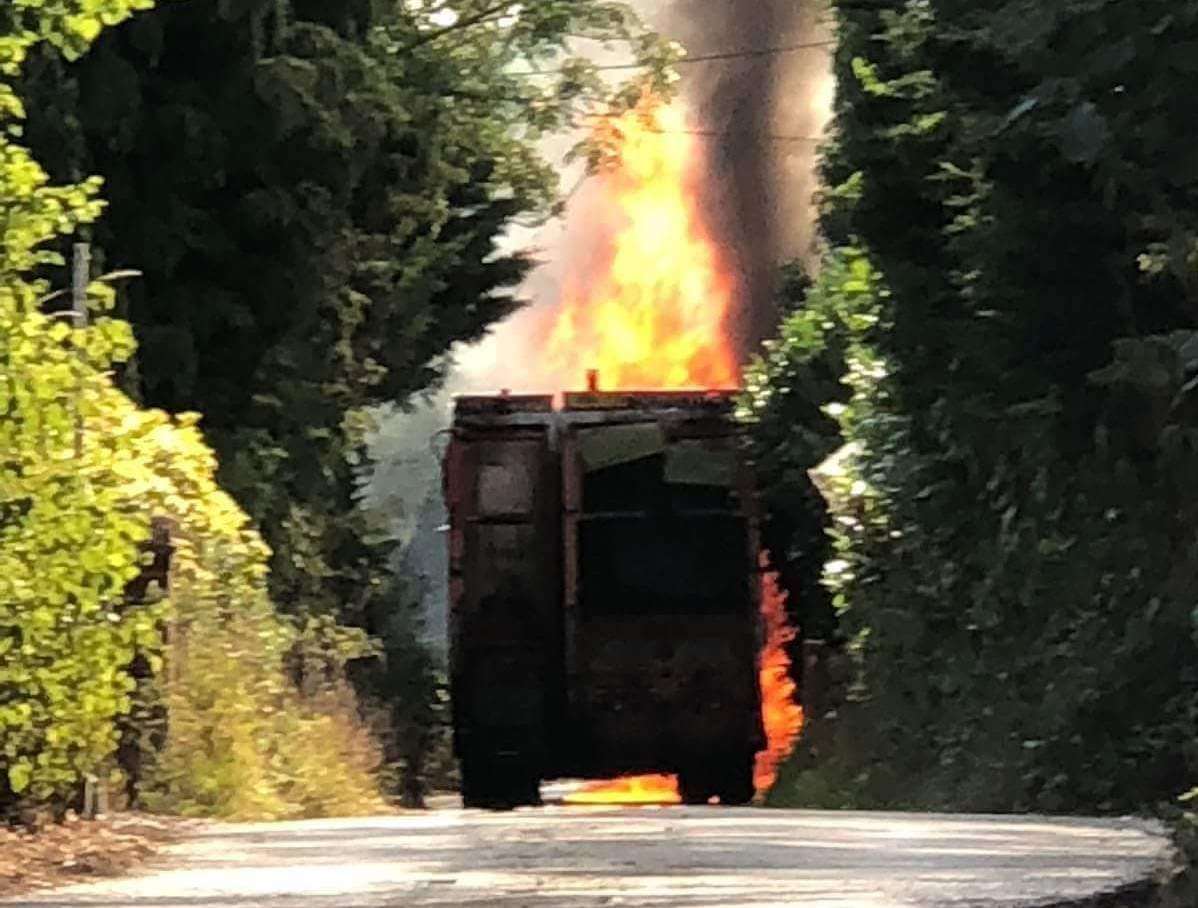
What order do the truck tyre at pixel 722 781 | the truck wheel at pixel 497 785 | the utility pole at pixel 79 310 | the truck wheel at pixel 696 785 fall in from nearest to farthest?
the utility pole at pixel 79 310 < the truck wheel at pixel 497 785 < the truck tyre at pixel 722 781 < the truck wheel at pixel 696 785

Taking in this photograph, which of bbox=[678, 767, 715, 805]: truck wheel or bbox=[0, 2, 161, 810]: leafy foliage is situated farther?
bbox=[678, 767, 715, 805]: truck wheel

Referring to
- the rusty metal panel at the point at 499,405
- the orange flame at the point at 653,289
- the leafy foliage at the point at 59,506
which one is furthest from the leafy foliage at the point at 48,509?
the orange flame at the point at 653,289

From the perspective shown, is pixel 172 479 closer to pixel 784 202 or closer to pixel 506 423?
pixel 506 423

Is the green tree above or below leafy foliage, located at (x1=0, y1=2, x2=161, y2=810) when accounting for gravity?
above

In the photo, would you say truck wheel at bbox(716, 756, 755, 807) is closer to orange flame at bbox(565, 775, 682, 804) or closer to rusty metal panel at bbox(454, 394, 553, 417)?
orange flame at bbox(565, 775, 682, 804)

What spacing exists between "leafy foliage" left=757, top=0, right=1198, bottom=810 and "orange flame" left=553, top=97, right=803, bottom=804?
14.8 meters

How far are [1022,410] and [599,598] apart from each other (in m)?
6.03

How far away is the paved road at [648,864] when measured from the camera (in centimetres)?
734

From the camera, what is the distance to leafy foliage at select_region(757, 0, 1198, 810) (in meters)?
10.7

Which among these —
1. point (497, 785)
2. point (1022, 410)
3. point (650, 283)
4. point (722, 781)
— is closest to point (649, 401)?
point (722, 781)

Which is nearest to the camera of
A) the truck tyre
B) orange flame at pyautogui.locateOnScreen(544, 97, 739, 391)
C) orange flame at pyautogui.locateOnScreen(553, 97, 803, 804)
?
the truck tyre

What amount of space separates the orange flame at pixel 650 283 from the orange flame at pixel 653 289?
0.01 m

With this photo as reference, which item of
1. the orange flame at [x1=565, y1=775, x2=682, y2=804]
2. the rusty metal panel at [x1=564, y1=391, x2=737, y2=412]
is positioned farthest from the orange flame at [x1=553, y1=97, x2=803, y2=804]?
the rusty metal panel at [x1=564, y1=391, x2=737, y2=412]

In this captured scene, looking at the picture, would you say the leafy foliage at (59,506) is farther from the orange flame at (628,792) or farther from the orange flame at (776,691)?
the orange flame at (628,792)
